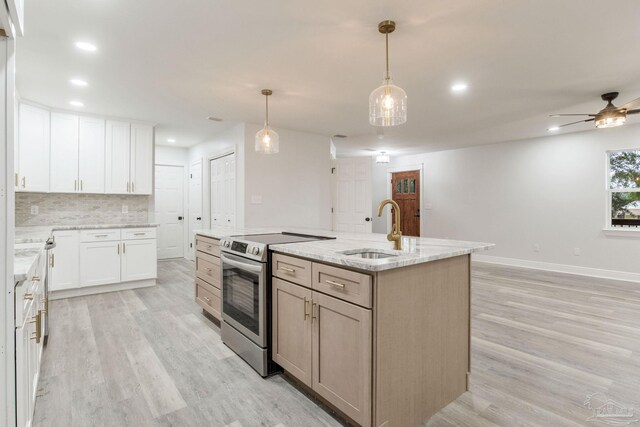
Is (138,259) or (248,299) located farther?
(138,259)

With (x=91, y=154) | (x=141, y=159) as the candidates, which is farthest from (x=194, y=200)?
(x=91, y=154)

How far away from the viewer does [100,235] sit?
14.1ft

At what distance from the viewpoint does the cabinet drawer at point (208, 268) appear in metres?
3.09

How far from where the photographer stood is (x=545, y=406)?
1940 mm

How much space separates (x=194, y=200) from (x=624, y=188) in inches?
302

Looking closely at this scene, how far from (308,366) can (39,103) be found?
465 centimetres

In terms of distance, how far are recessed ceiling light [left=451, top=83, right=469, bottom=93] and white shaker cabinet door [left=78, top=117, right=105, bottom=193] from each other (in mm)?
4648

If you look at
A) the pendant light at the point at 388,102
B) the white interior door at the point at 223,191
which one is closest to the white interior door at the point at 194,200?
the white interior door at the point at 223,191

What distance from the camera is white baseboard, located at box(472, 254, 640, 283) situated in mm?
5184

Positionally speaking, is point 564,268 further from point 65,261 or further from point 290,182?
point 65,261

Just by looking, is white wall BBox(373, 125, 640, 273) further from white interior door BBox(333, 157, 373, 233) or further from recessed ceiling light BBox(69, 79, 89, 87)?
recessed ceiling light BBox(69, 79, 89, 87)

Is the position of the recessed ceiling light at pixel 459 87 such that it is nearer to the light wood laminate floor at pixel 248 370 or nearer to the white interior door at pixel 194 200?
the light wood laminate floor at pixel 248 370

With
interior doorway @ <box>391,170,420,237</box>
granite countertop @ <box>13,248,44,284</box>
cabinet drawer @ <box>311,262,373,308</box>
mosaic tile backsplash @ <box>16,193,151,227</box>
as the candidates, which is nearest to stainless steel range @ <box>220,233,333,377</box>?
cabinet drawer @ <box>311,262,373,308</box>

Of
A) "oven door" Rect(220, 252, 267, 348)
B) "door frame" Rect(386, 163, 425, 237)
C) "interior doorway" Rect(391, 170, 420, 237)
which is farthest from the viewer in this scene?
Result: "interior doorway" Rect(391, 170, 420, 237)
